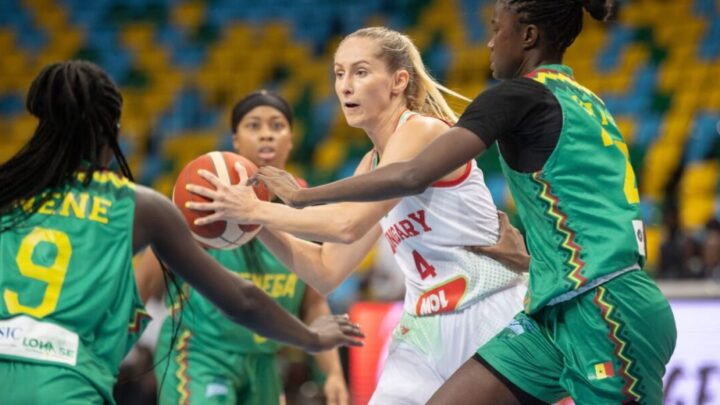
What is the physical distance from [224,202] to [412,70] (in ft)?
3.67

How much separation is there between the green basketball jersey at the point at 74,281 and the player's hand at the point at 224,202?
0.86 metres

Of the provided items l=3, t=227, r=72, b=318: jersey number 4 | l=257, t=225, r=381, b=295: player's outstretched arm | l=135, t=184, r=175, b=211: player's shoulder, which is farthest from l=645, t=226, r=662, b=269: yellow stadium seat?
l=3, t=227, r=72, b=318: jersey number 4

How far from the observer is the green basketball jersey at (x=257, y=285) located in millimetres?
5648

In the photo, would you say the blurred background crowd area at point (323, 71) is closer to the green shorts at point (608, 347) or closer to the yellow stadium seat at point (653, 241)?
the yellow stadium seat at point (653, 241)

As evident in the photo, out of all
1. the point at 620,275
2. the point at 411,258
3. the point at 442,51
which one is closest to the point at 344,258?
the point at 411,258

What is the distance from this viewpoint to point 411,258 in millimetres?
4508

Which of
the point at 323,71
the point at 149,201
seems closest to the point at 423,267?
the point at 149,201

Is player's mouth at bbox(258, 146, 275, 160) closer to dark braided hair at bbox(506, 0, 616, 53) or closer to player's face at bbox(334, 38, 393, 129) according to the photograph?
player's face at bbox(334, 38, 393, 129)

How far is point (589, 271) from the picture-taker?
363cm

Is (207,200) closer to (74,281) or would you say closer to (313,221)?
(313,221)

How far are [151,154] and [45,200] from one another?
565 inches

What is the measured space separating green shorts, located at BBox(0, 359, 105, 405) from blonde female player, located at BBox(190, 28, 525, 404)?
1.16 meters

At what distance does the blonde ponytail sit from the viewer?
466 cm

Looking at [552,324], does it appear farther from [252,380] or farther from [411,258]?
[252,380]
